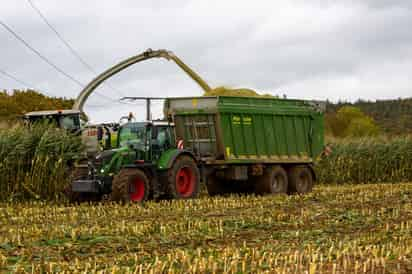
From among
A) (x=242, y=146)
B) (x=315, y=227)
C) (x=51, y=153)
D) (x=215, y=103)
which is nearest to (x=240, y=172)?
(x=242, y=146)

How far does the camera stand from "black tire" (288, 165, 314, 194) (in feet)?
75.7

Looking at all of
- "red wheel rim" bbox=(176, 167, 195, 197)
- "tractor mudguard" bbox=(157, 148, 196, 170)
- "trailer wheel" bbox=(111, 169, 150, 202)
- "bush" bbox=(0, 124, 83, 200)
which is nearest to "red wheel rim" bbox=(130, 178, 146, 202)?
"trailer wheel" bbox=(111, 169, 150, 202)

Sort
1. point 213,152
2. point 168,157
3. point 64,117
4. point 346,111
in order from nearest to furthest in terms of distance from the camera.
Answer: point 168,157, point 213,152, point 64,117, point 346,111

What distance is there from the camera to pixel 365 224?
13.2 m

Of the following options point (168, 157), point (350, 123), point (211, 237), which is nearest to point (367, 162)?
point (168, 157)

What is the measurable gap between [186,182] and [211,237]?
8.16 meters

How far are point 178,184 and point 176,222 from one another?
18.7 ft

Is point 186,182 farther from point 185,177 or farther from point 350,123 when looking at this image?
point 350,123

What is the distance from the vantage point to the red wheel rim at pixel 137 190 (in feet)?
58.5

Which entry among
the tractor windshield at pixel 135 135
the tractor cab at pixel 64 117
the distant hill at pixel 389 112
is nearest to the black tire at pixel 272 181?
the tractor windshield at pixel 135 135

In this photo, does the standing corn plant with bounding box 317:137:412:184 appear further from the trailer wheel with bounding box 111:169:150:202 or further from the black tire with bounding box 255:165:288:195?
the trailer wheel with bounding box 111:169:150:202

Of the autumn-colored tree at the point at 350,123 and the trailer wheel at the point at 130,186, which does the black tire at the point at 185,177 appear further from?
the autumn-colored tree at the point at 350,123

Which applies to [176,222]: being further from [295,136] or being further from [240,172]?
[295,136]

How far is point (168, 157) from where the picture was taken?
18.8 metres
